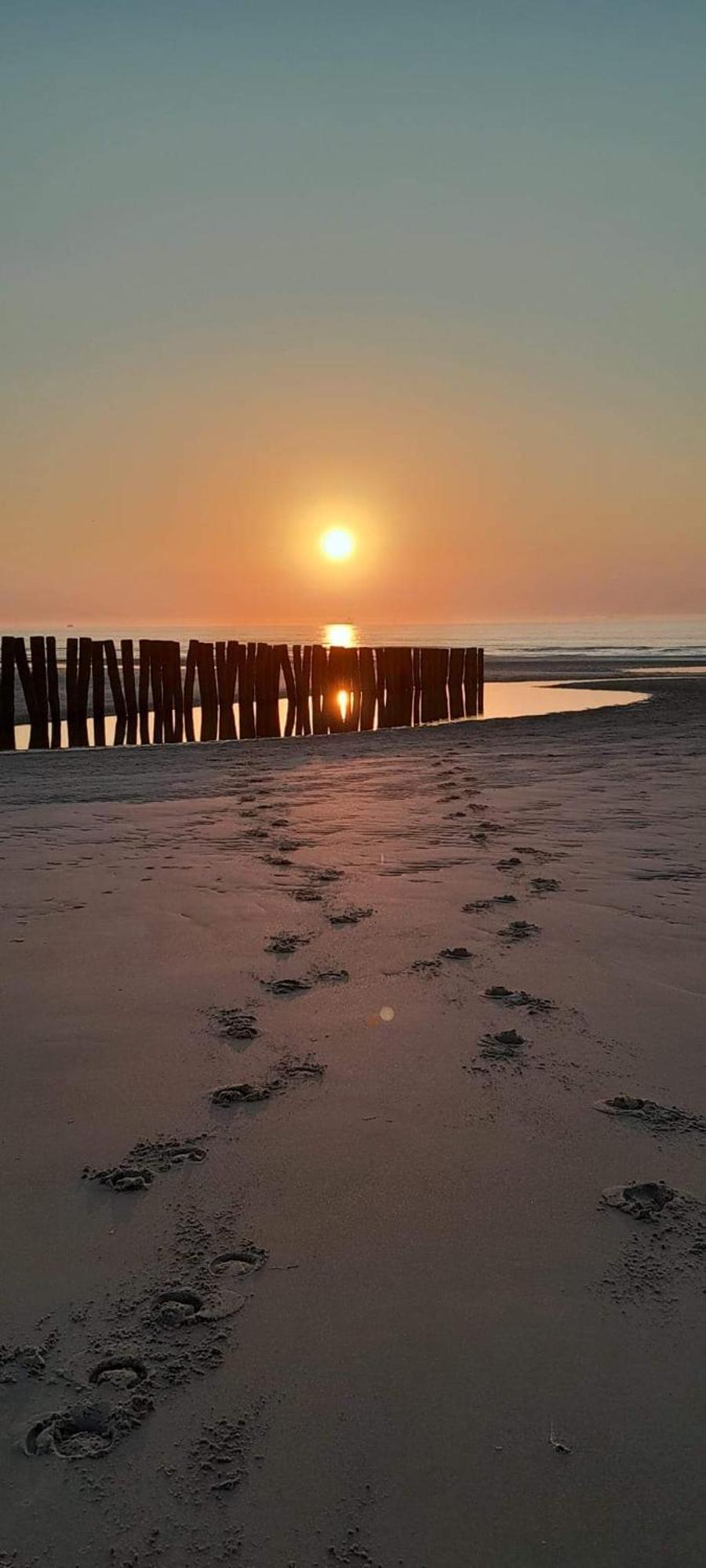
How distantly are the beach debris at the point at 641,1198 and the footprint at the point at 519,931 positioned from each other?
1.80 m

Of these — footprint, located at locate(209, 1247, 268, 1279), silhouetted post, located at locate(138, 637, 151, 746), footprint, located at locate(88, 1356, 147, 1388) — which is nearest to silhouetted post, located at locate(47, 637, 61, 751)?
silhouetted post, located at locate(138, 637, 151, 746)

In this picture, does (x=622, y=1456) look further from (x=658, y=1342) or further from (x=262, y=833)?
A: (x=262, y=833)

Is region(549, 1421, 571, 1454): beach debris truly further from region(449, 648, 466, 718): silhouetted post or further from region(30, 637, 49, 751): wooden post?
region(449, 648, 466, 718): silhouetted post

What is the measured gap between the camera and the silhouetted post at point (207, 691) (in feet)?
49.9

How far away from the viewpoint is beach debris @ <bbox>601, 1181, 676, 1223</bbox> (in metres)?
2.18

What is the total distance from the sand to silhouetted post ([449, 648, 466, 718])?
45.9 feet

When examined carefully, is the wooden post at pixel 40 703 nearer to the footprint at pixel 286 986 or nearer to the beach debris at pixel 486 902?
the beach debris at pixel 486 902

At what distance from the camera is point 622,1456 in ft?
5.14

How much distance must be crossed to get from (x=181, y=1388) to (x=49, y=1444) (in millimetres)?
219

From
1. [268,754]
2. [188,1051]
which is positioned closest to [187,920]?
[188,1051]

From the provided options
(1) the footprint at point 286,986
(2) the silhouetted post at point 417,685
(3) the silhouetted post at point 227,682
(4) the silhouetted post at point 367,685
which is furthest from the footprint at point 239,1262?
(2) the silhouetted post at point 417,685

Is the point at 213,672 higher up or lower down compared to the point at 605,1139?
higher up

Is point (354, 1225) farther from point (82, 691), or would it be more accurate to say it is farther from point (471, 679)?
point (471, 679)

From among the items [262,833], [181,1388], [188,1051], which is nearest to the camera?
[181,1388]
